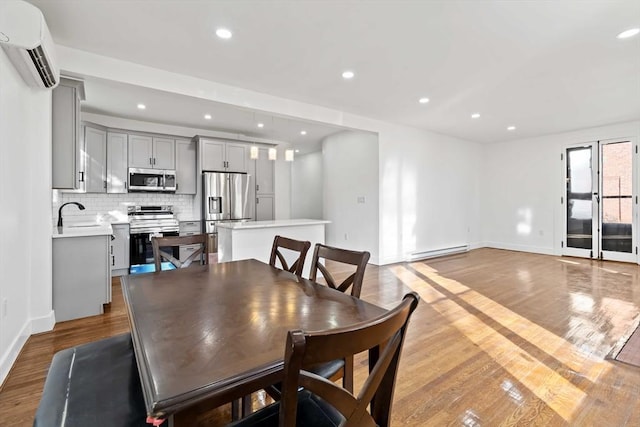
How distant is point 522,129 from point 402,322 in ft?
22.9

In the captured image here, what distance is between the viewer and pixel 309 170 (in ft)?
Result: 28.5

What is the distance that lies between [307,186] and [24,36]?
697 cm

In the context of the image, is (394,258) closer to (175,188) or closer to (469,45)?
(469,45)

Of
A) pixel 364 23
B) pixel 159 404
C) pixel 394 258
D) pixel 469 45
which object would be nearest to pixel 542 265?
pixel 394 258

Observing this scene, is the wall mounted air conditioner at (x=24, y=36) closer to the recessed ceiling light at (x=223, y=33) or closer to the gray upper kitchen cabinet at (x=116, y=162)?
the recessed ceiling light at (x=223, y=33)

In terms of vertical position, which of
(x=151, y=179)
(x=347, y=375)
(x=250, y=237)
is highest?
(x=151, y=179)

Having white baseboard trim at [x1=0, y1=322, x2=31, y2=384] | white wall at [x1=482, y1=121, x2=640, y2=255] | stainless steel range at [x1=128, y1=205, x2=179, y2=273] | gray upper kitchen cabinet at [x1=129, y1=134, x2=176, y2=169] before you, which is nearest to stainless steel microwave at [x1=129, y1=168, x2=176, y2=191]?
gray upper kitchen cabinet at [x1=129, y1=134, x2=176, y2=169]

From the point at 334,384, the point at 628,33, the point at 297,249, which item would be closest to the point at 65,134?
the point at 297,249

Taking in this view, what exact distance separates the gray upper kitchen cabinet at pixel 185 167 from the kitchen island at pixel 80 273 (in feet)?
8.50

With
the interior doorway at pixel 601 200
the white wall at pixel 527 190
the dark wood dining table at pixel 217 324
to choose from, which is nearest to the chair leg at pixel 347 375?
the dark wood dining table at pixel 217 324

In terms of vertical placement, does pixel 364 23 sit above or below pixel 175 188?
above

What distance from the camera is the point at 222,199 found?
577 cm

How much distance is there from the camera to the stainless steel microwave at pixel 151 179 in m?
5.21

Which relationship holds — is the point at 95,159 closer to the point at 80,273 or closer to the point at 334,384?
the point at 80,273
